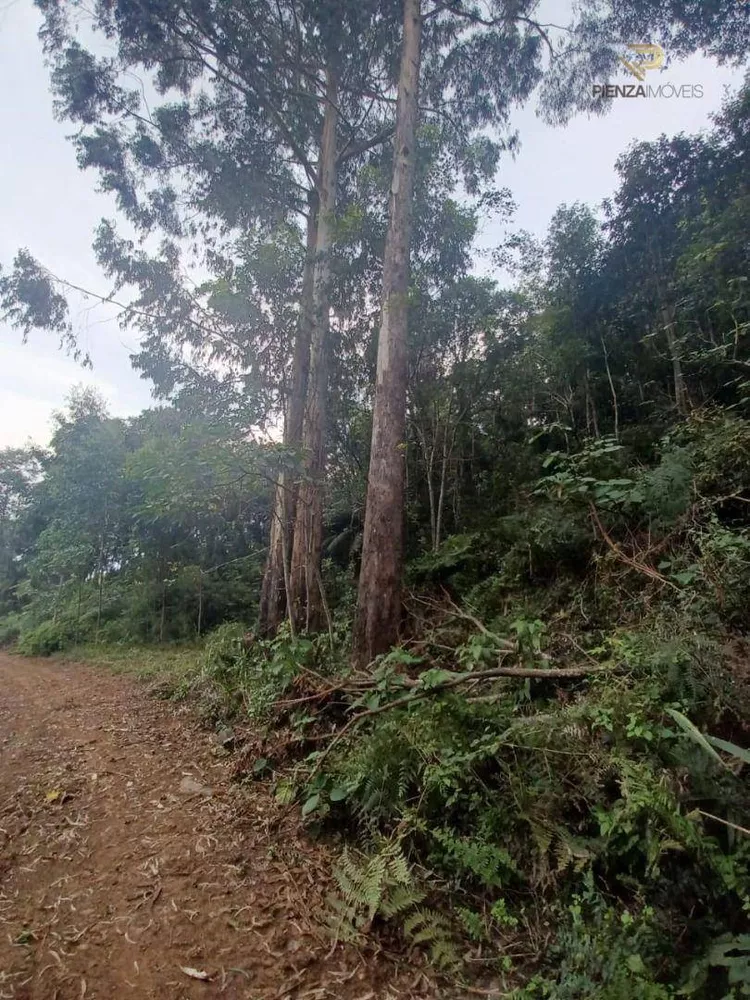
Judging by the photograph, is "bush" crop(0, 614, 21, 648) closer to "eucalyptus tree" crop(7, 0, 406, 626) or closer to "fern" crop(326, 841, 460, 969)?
"eucalyptus tree" crop(7, 0, 406, 626)

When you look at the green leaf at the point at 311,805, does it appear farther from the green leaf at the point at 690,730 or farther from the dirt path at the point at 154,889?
the green leaf at the point at 690,730

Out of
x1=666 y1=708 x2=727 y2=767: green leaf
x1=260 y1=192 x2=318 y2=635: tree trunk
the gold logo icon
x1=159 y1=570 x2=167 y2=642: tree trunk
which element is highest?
the gold logo icon

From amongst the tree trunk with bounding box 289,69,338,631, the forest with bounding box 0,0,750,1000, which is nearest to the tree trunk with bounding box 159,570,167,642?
the forest with bounding box 0,0,750,1000

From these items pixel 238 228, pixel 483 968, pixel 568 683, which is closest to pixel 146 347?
pixel 238 228

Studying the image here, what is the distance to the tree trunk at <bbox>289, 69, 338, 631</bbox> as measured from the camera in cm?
630

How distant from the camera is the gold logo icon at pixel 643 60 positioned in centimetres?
868

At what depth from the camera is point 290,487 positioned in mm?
6363

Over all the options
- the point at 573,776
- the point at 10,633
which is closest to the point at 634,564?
the point at 573,776

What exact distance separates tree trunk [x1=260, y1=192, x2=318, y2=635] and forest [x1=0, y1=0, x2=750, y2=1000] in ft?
0.30

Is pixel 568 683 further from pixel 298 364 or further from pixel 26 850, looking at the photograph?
pixel 298 364

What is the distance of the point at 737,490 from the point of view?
4227 millimetres

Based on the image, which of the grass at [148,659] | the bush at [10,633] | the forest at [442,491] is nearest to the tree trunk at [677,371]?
the forest at [442,491]

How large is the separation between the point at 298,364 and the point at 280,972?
29.5 ft

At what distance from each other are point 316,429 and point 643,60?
31.5 feet
